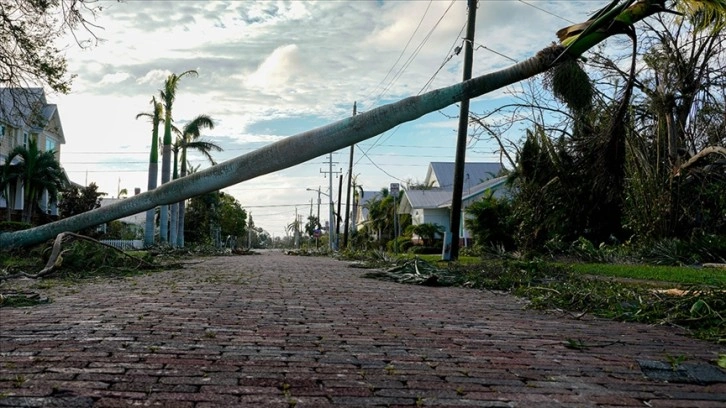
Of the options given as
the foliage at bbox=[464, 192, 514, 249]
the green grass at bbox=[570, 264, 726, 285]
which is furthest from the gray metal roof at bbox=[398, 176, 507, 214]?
the green grass at bbox=[570, 264, 726, 285]

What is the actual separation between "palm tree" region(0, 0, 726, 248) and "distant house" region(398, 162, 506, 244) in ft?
119

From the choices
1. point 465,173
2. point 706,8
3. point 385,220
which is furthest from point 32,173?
point 465,173

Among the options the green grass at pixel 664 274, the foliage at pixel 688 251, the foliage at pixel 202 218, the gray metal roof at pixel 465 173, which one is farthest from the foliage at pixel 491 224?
the gray metal roof at pixel 465 173

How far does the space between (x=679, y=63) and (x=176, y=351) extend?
18.2 meters

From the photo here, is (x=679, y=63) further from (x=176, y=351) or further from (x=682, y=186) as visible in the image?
(x=176, y=351)

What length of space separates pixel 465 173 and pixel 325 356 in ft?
193

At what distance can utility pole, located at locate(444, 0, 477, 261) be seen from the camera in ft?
68.0

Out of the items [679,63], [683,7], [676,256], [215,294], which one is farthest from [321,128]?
[679,63]

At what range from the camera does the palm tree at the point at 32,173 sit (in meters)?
37.3

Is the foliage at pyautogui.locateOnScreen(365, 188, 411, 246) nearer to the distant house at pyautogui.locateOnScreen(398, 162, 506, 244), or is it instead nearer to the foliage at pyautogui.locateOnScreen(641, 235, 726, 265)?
the distant house at pyautogui.locateOnScreen(398, 162, 506, 244)

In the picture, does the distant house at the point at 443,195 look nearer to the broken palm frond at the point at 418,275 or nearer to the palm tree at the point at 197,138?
the palm tree at the point at 197,138

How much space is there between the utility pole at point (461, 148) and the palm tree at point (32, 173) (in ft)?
93.0

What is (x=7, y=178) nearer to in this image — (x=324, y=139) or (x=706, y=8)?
(x=324, y=139)

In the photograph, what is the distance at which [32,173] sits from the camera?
1480 inches
